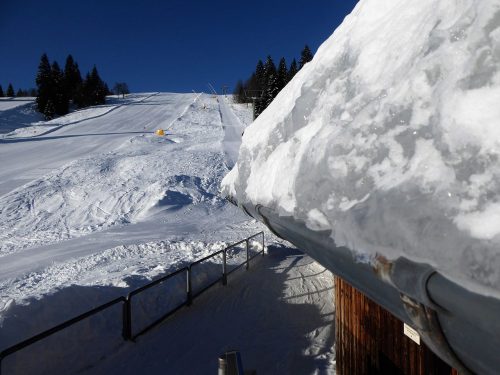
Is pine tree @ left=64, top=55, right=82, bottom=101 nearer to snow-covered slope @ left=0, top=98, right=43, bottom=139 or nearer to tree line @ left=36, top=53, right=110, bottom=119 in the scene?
tree line @ left=36, top=53, right=110, bottom=119

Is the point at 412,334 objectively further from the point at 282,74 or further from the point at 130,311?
the point at 282,74

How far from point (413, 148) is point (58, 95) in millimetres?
69585

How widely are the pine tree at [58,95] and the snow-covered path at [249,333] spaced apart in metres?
62.2

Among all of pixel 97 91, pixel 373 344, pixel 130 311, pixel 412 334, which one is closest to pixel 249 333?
pixel 130 311

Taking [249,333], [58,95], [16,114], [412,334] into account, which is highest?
[58,95]

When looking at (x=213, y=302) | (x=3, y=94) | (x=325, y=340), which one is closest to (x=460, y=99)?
(x=325, y=340)

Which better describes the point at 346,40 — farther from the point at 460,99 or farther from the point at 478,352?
the point at 478,352

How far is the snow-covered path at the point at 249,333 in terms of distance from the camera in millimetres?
4996

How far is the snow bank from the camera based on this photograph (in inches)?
37.4

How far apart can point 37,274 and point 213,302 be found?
452 centimetres

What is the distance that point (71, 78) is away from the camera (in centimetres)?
7012

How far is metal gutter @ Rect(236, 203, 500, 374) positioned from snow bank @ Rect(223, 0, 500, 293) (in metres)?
0.04

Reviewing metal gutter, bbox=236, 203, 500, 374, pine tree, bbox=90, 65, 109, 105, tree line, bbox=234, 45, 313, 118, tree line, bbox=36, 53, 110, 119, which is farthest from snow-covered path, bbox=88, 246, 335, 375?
pine tree, bbox=90, 65, 109, 105

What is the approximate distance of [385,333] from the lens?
389 cm
